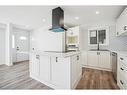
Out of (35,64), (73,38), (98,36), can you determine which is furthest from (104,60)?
(35,64)

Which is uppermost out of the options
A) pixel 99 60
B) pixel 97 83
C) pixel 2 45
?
pixel 2 45

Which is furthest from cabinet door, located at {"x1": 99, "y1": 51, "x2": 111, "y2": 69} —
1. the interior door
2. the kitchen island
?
the interior door

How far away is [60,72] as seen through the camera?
1955 millimetres

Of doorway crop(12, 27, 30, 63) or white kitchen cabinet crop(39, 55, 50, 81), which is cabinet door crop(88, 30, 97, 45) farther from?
doorway crop(12, 27, 30, 63)

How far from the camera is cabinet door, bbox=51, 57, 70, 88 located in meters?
1.85

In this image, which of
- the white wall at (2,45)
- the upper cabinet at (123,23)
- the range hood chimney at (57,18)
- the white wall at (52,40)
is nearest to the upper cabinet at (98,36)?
the upper cabinet at (123,23)

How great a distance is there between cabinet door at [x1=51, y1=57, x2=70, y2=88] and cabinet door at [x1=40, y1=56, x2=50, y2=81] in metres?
0.14

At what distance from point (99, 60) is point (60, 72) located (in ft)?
8.03

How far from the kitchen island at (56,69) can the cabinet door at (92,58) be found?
202 centimetres

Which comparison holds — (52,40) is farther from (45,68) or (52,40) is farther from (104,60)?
(104,60)

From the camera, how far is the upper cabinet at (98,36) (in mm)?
4129

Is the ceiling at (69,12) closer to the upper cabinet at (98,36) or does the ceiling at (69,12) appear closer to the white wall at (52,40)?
the white wall at (52,40)
